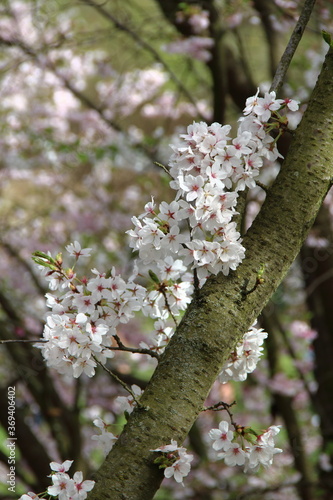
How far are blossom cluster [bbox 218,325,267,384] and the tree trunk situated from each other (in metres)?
0.11

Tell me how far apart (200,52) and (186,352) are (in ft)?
12.0

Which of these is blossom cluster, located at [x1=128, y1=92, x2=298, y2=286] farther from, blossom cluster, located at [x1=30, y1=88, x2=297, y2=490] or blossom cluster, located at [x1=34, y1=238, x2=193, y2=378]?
blossom cluster, located at [x1=34, y1=238, x2=193, y2=378]

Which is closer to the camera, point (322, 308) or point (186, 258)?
point (186, 258)

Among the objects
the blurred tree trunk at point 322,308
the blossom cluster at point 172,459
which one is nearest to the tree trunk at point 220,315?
the blossom cluster at point 172,459

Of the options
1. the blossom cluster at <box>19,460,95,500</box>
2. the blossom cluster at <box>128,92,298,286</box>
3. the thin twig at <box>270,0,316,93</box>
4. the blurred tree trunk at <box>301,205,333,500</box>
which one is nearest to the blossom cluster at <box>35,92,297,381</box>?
the blossom cluster at <box>128,92,298,286</box>

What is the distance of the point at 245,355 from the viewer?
1562mm

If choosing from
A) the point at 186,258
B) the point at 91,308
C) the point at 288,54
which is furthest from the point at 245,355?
the point at 288,54

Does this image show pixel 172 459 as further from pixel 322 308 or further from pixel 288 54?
pixel 322 308

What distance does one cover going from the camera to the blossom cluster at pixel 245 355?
1548mm

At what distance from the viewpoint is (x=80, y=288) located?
4.82ft

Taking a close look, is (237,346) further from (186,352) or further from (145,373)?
(145,373)

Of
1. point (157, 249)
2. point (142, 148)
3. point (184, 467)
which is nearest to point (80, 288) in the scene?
point (157, 249)

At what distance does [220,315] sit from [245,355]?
22cm

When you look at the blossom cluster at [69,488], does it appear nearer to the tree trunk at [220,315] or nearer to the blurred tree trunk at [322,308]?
the tree trunk at [220,315]
